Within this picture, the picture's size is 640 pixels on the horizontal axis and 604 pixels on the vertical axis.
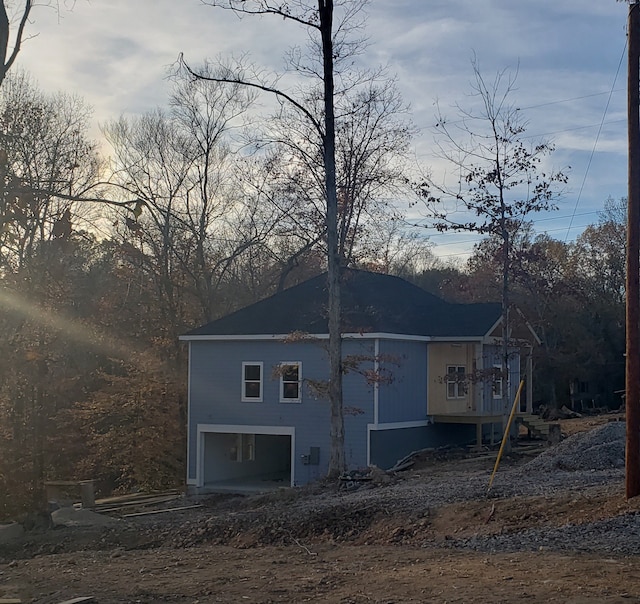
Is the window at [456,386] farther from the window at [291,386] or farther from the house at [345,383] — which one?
the window at [291,386]

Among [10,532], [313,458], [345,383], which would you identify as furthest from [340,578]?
[313,458]

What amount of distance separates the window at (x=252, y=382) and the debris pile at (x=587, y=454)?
36.1 feet

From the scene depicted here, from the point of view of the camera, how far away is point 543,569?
8703mm

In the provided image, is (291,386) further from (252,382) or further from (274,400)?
(252,382)

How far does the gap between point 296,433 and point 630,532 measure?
1802cm

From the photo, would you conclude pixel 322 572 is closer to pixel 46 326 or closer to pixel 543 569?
pixel 543 569

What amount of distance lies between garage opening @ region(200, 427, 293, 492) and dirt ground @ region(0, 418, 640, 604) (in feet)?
50.2

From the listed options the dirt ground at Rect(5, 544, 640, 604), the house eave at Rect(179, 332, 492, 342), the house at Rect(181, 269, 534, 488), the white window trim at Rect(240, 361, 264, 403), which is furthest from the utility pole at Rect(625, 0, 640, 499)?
the white window trim at Rect(240, 361, 264, 403)

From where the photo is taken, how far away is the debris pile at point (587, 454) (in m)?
18.0

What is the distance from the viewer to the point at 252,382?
28.5 m

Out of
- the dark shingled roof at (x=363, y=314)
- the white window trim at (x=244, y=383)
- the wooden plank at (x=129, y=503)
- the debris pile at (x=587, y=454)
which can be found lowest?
the wooden plank at (x=129, y=503)

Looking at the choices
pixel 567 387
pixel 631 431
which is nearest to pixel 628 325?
pixel 631 431

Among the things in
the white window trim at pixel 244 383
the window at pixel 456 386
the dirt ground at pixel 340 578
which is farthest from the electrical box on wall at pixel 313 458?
the dirt ground at pixel 340 578

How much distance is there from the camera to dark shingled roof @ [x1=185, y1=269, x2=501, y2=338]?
28.2m
